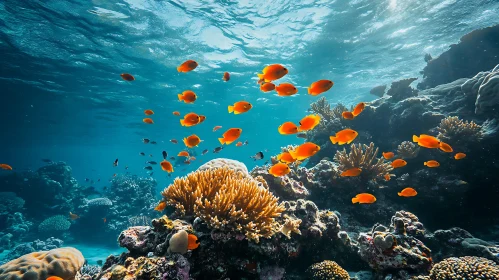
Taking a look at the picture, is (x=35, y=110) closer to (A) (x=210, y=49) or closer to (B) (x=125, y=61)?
(B) (x=125, y=61)

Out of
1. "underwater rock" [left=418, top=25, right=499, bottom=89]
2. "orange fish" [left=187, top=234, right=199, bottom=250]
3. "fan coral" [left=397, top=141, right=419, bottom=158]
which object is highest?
"underwater rock" [left=418, top=25, right=499, bottom=89]

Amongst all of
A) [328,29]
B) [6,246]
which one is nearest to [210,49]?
[328,29]

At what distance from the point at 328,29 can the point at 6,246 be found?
28.9 m

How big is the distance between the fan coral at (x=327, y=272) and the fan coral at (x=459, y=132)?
262 inches

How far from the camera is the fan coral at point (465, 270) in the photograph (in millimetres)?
3406

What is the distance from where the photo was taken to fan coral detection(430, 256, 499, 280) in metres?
3.41

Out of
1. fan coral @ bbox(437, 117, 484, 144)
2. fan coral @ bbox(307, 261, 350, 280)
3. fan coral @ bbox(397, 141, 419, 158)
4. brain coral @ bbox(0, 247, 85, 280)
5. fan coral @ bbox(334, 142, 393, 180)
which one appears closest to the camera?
brain coral @ bbox(0, 247, 85, 280)

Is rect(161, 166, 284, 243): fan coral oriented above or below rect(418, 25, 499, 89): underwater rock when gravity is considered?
below

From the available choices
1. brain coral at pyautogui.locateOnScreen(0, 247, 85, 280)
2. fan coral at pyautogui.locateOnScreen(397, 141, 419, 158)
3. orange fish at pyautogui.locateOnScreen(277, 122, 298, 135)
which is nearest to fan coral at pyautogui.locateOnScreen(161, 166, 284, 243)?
orange fish at pyautogui.locateOnScreen(277, 122, 298, 135)

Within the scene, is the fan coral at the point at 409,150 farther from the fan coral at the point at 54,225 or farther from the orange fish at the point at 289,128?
the fan coral at the point at 54,225

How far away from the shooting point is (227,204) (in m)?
3.93

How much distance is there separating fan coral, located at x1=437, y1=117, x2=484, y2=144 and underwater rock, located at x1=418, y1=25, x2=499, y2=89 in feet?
27.0

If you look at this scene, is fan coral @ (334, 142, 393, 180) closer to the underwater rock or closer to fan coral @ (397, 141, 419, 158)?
fan coral @ (397, 141, 419, 158)

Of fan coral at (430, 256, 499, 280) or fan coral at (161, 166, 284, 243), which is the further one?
fan coral at (161, 166, 284, 243)
